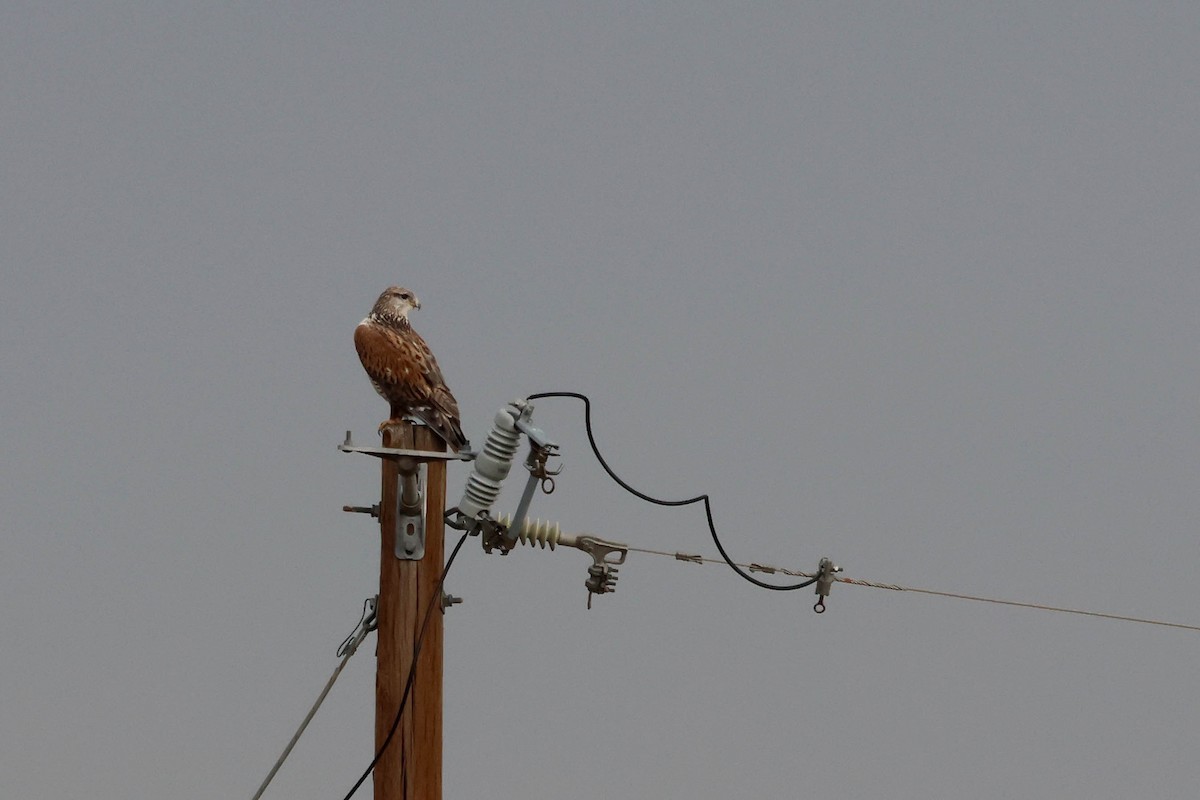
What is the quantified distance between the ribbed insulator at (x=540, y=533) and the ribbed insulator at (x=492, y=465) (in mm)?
223

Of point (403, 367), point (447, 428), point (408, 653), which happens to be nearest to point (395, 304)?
point (403, 367)

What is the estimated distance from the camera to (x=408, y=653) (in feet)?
23.2

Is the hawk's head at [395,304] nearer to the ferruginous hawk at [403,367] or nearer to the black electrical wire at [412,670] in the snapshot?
the ferruginous hawk at [403,367]

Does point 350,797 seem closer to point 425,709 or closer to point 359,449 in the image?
point 425,709

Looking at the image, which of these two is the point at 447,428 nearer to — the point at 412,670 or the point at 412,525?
the point at 412,525

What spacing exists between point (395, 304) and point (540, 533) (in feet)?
5.13

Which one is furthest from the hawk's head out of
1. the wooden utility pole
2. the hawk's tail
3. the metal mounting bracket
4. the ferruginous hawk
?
the metal mounting bracket

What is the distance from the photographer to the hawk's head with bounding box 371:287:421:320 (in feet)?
26.0

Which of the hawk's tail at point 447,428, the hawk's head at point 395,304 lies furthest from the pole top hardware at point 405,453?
the hawk's head at point 395,304

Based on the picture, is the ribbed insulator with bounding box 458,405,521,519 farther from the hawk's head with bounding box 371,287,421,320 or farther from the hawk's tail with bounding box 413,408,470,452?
the hawk's head with bounding box 371,287,421,320

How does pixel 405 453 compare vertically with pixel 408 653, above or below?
above

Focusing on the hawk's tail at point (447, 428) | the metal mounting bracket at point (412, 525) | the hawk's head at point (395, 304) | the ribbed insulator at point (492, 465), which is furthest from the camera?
the hawk's head at point (395, 304)

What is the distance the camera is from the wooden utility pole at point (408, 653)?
7.09 meters

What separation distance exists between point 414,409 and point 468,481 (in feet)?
1.83
